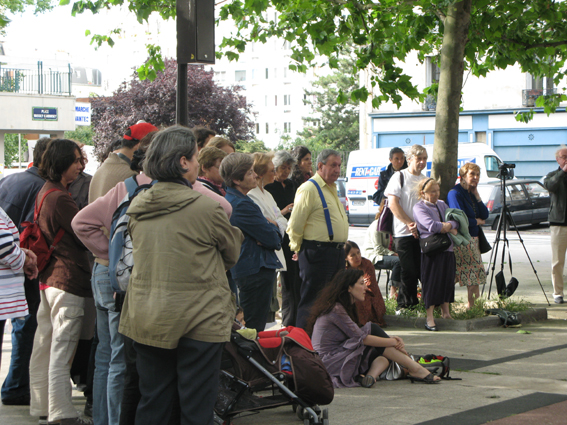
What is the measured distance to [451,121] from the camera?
9.67 metres

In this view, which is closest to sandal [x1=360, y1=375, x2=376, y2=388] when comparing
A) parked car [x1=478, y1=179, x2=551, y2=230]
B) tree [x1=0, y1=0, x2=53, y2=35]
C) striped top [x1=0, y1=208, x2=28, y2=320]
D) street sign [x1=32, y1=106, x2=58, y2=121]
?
striped top [x1=0, y1=208, x2=28, y2=320]

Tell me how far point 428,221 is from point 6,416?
16.9 ft

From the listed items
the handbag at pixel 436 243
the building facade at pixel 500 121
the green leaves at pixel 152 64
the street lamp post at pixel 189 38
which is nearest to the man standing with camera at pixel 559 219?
the handbag at pixel 436 243

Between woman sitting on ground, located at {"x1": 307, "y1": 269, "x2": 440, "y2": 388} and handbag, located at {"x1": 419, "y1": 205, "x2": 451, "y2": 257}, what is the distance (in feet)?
8.30

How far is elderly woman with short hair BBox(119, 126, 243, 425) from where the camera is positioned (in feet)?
11.6

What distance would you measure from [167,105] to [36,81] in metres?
11.2

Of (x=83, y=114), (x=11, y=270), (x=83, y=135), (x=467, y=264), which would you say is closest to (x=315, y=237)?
(x=467, y=264)

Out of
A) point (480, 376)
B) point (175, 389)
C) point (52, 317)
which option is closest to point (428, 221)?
point (480, 376)

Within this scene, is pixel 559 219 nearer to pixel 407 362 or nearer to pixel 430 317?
pixel 430 317

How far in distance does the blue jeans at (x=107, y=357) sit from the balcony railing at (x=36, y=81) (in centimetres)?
3133

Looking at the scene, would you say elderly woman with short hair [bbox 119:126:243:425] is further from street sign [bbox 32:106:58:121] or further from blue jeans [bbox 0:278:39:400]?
street sign [bbox 32:106:58:121]

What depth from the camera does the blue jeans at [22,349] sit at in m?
5.68

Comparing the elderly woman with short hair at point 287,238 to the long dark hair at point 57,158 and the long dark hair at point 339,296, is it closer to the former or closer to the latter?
the long dark hair at point 339,296

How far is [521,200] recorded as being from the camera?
24.1m
